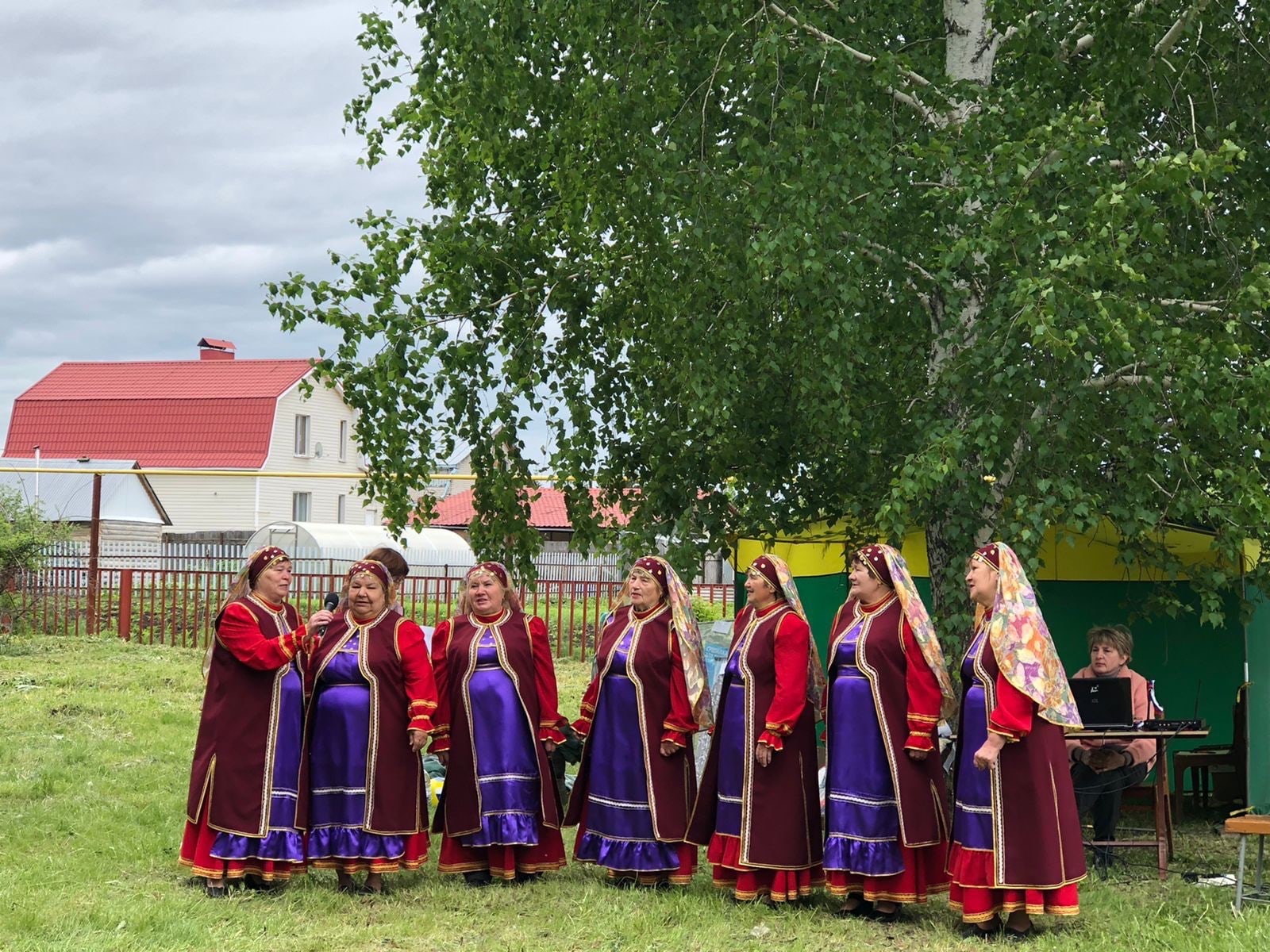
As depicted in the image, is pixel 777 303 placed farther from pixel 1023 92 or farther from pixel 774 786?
pixel 774 786

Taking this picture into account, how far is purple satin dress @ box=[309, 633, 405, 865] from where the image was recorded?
21.9ft

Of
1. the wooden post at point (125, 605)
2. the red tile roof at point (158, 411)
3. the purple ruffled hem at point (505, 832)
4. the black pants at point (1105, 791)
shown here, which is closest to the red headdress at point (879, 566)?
the purple ruffled hem at point (505, 832)

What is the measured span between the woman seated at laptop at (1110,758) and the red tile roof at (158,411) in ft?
Result: 105

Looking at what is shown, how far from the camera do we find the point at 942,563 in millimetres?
8164

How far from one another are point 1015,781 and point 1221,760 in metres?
Result: 3.74

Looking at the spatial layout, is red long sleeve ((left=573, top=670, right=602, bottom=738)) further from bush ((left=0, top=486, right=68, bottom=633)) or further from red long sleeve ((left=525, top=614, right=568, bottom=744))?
bush ((left=0, top=486, right=68, bottom=633))

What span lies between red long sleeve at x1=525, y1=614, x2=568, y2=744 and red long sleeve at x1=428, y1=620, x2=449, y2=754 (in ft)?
1.42

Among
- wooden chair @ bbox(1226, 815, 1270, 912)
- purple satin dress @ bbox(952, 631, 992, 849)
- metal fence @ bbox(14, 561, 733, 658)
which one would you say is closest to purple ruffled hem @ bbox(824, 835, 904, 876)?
purple satin dress @ bbox(952, 631, 992, 849)

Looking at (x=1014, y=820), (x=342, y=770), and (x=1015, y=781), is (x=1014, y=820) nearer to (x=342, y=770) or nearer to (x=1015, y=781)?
(x=1015, y=781)

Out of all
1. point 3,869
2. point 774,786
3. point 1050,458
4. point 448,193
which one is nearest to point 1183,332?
point 1050,458

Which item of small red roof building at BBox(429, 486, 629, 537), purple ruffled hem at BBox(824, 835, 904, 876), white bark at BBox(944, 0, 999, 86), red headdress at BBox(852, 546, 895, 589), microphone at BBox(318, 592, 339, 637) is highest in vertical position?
white bark at BBox(944, 0, 999, 86)

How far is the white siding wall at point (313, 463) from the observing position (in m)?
38.1

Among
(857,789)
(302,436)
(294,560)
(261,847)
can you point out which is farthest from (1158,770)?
(302,436)

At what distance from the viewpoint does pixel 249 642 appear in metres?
6.64
